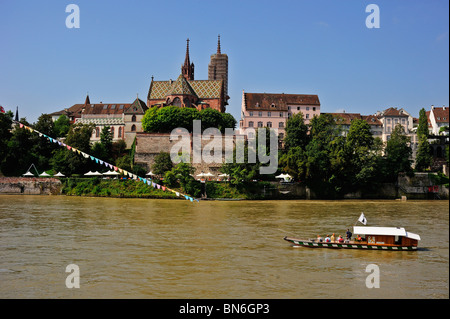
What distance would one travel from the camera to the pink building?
90.5 meters

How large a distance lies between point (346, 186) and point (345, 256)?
43.2m

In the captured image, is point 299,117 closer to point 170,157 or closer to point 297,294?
point 170,157

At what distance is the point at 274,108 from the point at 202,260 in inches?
2842

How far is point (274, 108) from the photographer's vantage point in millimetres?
91000

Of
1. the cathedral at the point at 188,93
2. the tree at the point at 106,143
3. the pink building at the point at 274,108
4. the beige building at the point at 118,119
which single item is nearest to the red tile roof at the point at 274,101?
the pink building at the point at 274,108

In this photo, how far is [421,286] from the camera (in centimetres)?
1764

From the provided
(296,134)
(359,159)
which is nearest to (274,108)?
(296,134)

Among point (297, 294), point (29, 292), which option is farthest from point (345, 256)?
point (29, 292)

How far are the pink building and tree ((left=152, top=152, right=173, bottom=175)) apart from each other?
25422 mm

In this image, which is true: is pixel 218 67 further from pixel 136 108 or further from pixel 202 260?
pixel 202 260

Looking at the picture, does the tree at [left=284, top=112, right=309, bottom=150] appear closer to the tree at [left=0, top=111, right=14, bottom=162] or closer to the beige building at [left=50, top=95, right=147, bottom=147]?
the beige building at [left=50, top=95, right=147, bottom=147]

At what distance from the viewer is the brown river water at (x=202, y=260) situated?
55.3ft

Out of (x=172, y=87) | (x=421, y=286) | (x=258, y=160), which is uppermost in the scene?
(x=172, y=87)

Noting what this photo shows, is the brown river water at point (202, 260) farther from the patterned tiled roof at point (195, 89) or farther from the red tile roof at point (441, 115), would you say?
the red tile roof at point (441, 115)
